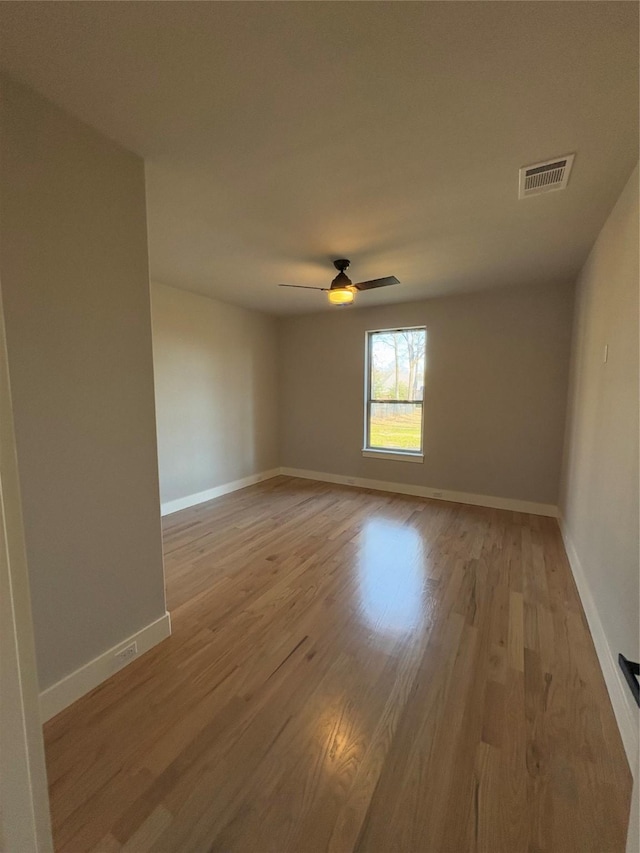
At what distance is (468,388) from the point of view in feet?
14.0

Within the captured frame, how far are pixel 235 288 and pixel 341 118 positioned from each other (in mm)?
2718

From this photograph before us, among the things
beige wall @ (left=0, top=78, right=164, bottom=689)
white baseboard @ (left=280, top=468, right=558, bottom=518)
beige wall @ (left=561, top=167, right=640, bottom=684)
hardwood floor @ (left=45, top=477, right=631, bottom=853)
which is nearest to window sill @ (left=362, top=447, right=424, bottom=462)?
white baseboard @ (left=280, top=468, right=558, bottom=518)

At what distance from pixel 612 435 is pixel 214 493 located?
4193 millimetres

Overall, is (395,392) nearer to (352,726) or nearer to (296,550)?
(296,550)

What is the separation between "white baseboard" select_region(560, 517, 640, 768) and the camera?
52.0 inches

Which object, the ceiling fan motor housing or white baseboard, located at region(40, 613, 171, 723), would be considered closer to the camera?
white baseboard, located at region(40, 613, 171, 723)

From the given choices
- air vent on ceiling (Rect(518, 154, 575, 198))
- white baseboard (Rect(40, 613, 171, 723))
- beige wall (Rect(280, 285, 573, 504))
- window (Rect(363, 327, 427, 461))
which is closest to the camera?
white baseboard (Rect(40, 613, 171, 723))

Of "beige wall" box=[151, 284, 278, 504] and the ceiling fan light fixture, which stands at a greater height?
the ceiling fan light fixture

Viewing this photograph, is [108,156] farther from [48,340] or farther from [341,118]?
[341,118]

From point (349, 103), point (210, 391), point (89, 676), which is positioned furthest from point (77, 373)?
point (210, 391)

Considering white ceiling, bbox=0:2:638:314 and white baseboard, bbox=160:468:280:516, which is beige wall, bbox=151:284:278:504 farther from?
white ceiling, bbox=0:2:638:314

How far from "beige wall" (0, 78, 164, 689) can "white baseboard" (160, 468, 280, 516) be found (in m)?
2.29

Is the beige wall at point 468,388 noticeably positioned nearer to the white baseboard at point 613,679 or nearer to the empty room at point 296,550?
the empty room at point 296,550

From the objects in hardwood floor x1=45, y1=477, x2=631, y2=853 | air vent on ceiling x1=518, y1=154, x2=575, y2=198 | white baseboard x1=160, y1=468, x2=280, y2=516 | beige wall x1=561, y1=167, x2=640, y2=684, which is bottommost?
hardwood floor x1=45, y1=477, x2=631, y2=853
